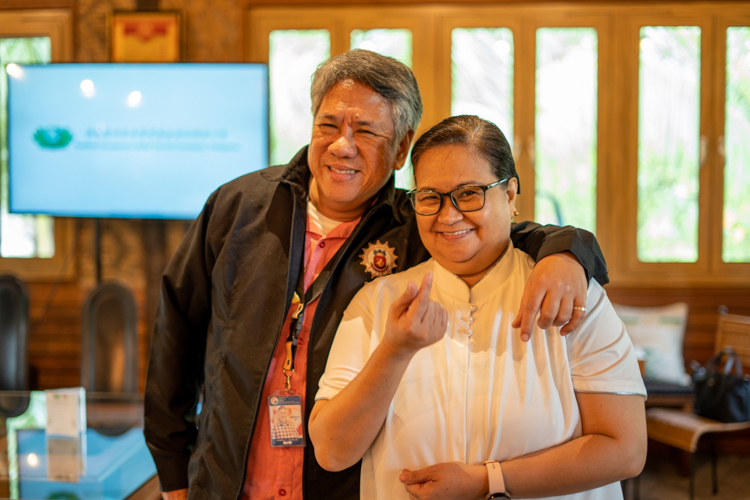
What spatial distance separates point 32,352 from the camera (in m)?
4.11

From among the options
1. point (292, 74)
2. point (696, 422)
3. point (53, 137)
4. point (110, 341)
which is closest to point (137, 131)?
point (53, 137)

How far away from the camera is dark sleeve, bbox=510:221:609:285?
42.5 inches

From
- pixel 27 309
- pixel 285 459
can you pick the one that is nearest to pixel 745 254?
pixel 285 459

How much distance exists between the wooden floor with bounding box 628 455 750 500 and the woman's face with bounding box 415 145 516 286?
2997 mm

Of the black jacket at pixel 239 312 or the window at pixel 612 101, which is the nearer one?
the black jacket at pixel 239 312

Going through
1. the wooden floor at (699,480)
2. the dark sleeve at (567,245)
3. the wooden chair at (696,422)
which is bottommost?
the wooden floor at (699,480)

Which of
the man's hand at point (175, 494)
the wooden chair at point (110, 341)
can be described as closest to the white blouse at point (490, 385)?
the man's hand at point (175, 494)

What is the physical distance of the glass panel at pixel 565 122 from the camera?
3850 millimetres

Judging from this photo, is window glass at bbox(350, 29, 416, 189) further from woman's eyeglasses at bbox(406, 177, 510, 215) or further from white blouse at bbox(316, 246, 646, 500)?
white blouse at bbox(316, 246, 646, 500)

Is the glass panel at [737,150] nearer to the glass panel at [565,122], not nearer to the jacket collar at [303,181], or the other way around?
the glass panel at [565,122]

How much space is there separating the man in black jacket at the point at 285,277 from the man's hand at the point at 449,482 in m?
0.31

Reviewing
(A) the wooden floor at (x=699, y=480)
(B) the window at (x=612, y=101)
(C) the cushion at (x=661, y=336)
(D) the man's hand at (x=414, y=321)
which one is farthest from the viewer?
(B) the window at (x=612, y=101)

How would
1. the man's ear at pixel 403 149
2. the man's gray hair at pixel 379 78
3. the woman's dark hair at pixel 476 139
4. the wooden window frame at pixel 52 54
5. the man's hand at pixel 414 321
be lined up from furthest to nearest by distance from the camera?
the wooden window frame at pixel 52 54 < the man's ear at pixel 403 149 < the man's gray hair at pixel 379 78 < the woman's dark hair at pixel 476 139 < the man's hand at pixel 414 321

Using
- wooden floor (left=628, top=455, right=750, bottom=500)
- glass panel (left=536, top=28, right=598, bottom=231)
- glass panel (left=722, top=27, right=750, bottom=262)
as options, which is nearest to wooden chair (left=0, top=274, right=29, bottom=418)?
glass panel (left=536, top=28, right=598, bottom=231)
